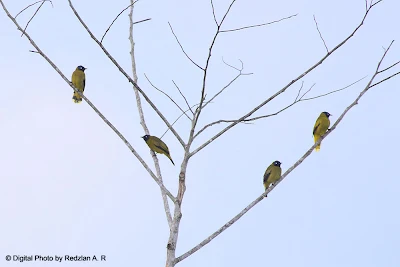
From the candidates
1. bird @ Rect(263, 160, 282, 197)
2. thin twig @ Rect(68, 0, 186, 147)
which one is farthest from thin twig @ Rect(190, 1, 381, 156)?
bird @ Rect(263, 160, 282, 197)

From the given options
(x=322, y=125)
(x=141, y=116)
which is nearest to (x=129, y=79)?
(x=141, y=116)

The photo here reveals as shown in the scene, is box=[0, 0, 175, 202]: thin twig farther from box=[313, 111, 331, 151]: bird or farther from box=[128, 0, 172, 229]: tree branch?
box=[313, 111, 331, 151]: bird

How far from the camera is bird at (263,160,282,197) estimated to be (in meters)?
9.36

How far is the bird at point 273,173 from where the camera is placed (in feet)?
30.7

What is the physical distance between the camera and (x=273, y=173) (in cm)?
936

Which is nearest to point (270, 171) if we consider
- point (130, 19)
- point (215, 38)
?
point (130, 19)

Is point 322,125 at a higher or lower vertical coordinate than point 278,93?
higher

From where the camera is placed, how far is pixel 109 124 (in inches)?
Answer: 187

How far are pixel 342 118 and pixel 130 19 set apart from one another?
8.74ft

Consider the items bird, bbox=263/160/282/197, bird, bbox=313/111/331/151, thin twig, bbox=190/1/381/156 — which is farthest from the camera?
bird, bbox=313/111/331/151

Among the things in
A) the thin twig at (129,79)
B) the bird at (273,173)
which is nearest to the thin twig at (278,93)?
the thin twig at (129,79)

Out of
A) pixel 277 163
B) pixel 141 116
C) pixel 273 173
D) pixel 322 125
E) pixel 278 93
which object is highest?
A: pixel 322 125

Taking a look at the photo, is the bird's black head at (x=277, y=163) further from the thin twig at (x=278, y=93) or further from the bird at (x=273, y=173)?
the thin twig at (x=278, y=93)

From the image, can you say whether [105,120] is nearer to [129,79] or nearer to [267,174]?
[129,79]
